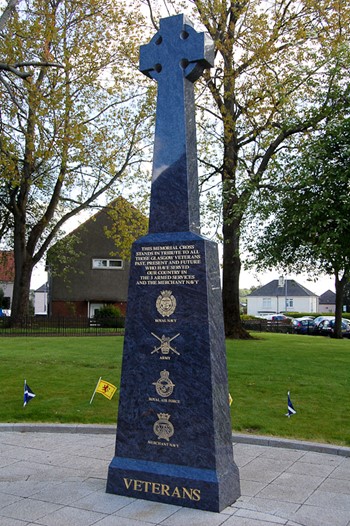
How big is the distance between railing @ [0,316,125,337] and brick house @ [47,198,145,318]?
8326 mm

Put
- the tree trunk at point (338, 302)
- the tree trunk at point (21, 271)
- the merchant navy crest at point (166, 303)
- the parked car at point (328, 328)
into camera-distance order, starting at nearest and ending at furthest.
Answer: the merchant navy crest at point (166, 303), the tree trunk at point (21, 271), the tree trunk at point (338, 302), the parked car at point (328, 328)

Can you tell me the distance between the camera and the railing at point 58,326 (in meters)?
27.6

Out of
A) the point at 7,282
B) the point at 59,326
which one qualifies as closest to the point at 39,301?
the point at 7,282

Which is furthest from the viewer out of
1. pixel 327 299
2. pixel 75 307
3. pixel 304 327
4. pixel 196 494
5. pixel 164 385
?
pixel 327 299

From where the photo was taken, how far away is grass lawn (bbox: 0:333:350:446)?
900 centimetres

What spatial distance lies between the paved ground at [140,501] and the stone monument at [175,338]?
27 centimetres

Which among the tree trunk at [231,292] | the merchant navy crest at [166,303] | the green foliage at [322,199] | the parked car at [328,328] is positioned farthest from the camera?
the parked car at [328,328]

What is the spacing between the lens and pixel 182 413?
5707 millimetres

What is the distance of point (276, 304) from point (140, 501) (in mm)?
86403

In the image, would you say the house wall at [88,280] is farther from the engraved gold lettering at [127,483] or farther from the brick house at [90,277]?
the engraved gold lettering at [127,483]

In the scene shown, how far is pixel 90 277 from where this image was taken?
40.2 m

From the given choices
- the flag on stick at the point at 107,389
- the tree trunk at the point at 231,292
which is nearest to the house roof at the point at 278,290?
the tree trunk at the point at 231,292

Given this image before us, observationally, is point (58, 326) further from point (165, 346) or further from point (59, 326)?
point (165, 346)

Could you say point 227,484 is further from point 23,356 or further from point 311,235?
point 23,356
